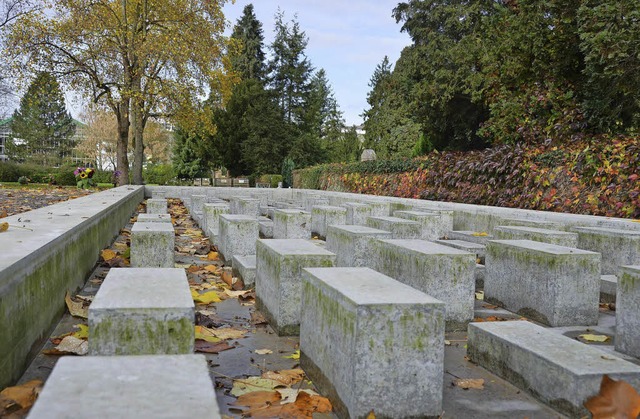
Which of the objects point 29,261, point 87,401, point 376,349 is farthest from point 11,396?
point 376,349

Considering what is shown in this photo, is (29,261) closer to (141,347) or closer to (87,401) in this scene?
(141,347)

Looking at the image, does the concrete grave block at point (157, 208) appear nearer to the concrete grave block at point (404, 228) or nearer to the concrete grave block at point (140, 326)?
the concrete grave block at point (404, 228)

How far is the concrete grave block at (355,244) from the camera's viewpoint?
4879 millimetres

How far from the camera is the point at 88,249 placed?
4750 millimetres

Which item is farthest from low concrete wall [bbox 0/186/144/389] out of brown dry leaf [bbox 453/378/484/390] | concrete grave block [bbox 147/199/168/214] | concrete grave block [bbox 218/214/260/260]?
concrete grave block [bbox 147/199/168/214]

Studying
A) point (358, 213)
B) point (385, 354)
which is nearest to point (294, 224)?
point (358, 213)

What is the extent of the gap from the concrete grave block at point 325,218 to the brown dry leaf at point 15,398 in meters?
5.66

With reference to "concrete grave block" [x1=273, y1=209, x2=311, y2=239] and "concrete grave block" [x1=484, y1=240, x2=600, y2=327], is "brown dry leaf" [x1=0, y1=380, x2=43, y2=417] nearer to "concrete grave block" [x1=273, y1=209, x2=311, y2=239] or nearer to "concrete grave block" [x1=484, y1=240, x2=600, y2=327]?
"concrete grave block" [x1=484, y1=240, x2=600, y2=327]

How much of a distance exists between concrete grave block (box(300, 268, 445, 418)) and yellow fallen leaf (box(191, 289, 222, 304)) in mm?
1975

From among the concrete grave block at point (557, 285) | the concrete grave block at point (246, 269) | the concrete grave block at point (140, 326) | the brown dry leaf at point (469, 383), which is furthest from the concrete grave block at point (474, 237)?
the concrete grave block at point (140, 326)

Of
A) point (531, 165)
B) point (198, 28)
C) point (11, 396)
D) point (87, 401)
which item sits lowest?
point (11, 396)

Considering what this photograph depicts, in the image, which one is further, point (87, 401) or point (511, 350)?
point (511, 350)

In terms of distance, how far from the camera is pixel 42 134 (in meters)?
70.1

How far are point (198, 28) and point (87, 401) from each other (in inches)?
924
